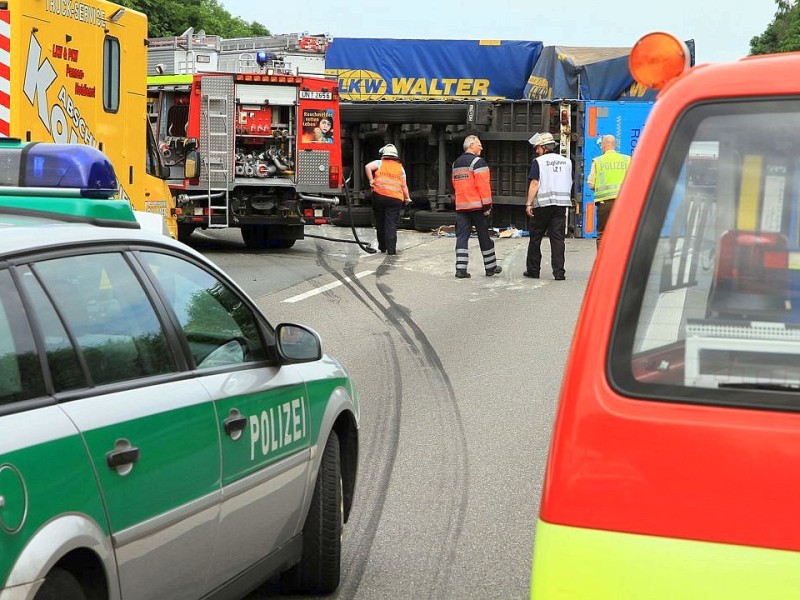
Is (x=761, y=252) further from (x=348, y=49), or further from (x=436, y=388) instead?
(x=348, y=49)

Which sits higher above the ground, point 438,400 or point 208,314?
point 208,314

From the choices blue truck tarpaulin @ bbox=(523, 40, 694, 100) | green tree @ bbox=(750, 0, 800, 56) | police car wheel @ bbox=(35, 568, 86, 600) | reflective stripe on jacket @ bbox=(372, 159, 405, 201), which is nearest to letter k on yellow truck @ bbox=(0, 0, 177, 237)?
reflective stripe on jacket @ bbox=(372, 159, 405, 201)

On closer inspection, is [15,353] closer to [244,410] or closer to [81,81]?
[244,410]

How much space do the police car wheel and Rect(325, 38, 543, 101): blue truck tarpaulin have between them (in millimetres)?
31393

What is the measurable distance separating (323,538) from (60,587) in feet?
6.06

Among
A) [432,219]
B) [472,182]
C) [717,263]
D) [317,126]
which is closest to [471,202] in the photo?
[472,182]

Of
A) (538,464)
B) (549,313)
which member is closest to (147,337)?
(538,464)

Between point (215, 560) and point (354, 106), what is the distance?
23211 millimetres

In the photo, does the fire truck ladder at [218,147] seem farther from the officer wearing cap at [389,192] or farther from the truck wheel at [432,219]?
the truck wheel at [432,219]

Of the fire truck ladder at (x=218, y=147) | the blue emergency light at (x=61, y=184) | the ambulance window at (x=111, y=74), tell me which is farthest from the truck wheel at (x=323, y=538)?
the fire truck ladder at (x=218, y=147)

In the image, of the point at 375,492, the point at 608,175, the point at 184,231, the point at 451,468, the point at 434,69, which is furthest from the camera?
the point at 434,69

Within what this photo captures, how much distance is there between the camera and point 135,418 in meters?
3.61

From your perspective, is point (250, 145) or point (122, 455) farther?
point (250, 145)

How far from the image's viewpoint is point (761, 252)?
2752mm
